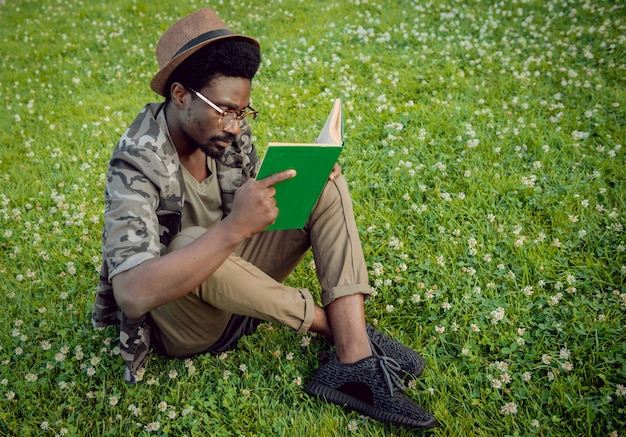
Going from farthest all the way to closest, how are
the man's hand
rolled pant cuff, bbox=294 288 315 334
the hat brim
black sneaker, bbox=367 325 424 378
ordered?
black sneaker, bbox=367 325 424 378, rolled pant cuff, bbox=294 288 315 334, the hat brim, the man's hand

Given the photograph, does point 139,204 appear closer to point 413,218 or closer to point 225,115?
point 225,115

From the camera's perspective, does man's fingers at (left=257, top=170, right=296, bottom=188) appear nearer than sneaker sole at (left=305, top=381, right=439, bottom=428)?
Yes

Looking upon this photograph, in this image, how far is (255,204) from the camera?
250 cm

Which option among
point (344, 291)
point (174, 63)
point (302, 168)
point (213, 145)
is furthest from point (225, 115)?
point (344, 291)

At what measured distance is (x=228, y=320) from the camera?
10.6ft

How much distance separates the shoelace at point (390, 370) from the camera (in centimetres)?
288

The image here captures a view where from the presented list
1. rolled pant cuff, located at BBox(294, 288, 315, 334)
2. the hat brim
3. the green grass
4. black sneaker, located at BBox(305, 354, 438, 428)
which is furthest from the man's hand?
the green grass

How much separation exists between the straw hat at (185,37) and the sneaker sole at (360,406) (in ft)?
6.40

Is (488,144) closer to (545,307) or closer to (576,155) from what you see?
(576,155)

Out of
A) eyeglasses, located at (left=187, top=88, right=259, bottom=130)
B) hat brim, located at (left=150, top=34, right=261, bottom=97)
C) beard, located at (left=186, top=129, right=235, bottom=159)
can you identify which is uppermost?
hat brim, located at (left=150, top=34, right=261, bottom=97)

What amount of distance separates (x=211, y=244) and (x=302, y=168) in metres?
0.57

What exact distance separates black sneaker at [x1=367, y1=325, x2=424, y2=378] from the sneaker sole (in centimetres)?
31

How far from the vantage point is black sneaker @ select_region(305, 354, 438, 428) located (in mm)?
2830

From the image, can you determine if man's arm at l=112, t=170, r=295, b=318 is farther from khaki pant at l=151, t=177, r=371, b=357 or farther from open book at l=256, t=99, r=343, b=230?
khaki pant at l=151, t=177, r=371, b=357
